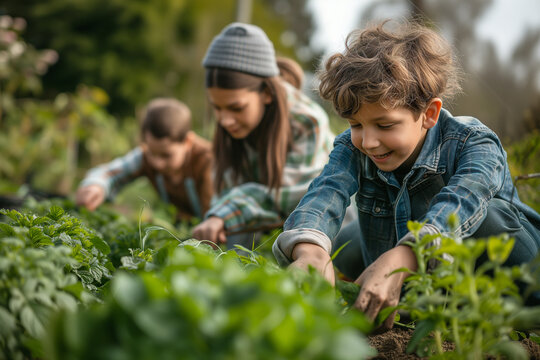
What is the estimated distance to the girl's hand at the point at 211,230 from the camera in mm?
2518

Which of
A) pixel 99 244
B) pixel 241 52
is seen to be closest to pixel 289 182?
pixel 241 52

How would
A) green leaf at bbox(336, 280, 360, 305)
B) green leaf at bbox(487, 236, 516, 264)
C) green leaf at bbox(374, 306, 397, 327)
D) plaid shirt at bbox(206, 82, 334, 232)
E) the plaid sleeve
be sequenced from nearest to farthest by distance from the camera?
1. green leaf at bbox(487, 236, 516, 264)
2. green leaf at bbox(374, 306, 397, 327)
3. green leaf at bbox(336, 280, 360, 305)
4. plaid shirt at bbox(206, 82, 334, 232)
5. the plaid sleeve

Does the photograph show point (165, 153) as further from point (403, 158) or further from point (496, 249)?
point (496, 249)

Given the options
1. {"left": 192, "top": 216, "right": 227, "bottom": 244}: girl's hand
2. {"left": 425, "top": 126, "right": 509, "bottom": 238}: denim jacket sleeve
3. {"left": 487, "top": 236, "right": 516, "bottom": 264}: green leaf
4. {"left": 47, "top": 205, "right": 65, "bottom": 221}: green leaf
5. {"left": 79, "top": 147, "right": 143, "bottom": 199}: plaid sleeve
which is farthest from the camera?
{"left": 79, "top": 147, "right": 143, "bottom": 199}: plaid sleeve

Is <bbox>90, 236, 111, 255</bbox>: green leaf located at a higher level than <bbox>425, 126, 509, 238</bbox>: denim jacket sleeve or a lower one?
lower

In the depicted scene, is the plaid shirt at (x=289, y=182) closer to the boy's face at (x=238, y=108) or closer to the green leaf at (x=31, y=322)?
the boy's face at (x=238, y=108)

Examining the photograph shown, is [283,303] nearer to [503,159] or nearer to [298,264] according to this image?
[298,264]

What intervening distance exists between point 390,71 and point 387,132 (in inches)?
7.8

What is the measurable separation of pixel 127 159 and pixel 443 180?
3.20m

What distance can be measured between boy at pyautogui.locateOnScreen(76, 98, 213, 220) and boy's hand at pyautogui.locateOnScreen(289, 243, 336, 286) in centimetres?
268

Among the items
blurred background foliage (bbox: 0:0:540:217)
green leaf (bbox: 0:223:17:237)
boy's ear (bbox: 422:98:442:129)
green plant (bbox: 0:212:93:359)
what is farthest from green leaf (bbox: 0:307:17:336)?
blurred background foliage (bbox: 0:0:540:217)

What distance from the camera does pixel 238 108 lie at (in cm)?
294

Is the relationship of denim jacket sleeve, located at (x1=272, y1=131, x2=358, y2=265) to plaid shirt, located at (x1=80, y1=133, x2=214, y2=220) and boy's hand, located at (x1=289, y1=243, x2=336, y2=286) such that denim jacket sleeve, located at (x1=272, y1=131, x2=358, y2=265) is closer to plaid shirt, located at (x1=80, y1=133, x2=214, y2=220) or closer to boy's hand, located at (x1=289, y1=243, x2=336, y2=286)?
boy's hand, located at (x1=289, y1=243, x2=336, y2=286)

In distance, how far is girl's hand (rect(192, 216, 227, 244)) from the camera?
252cm
